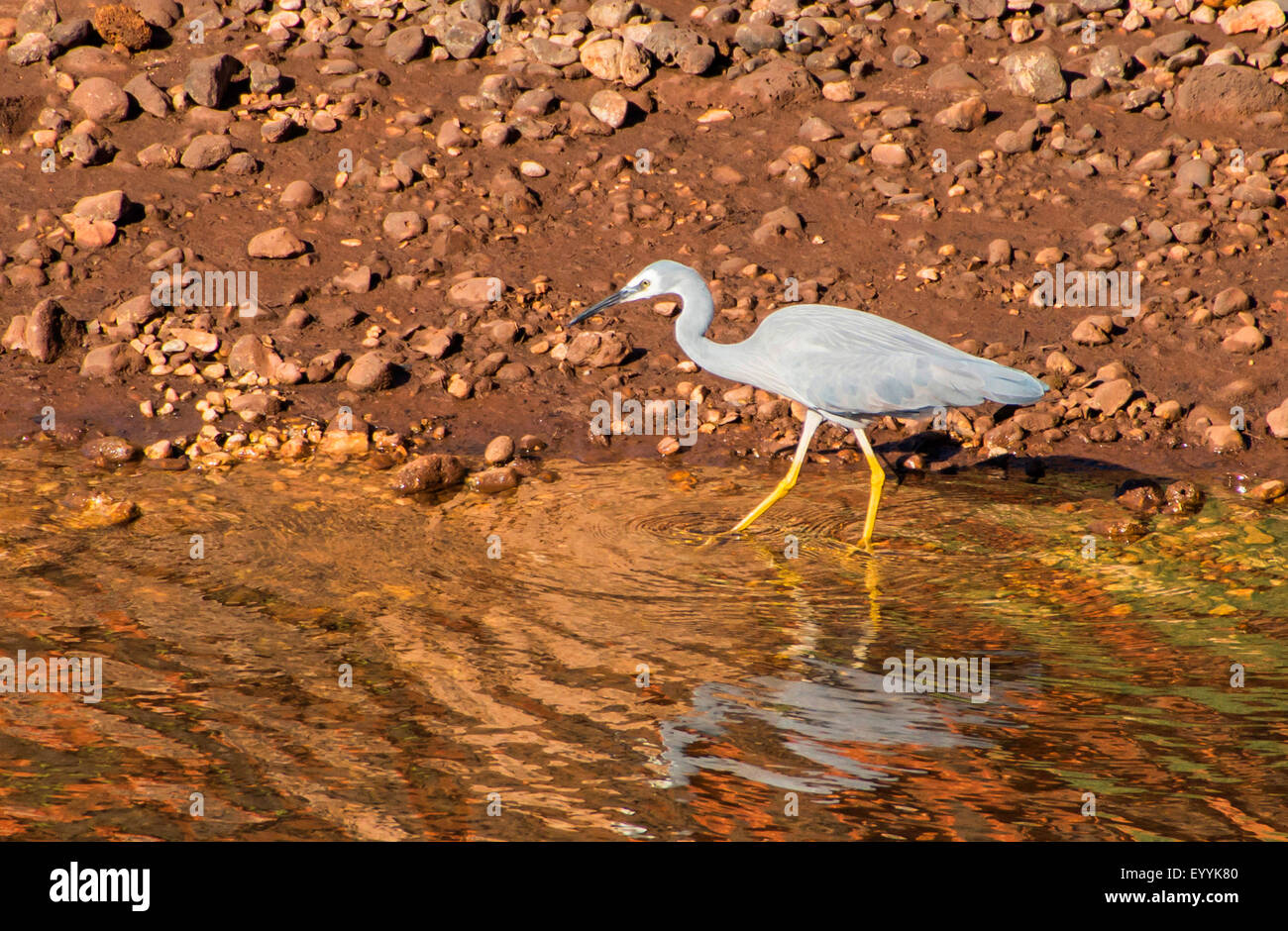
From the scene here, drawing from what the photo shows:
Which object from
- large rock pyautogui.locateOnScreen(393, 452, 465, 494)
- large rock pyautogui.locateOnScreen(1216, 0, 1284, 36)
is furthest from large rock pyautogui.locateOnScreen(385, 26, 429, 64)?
large rock pyautogui.locateOnScreen(1216, 0, 1284, 36)

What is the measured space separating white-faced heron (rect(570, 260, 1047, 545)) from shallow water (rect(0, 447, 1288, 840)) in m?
0.70

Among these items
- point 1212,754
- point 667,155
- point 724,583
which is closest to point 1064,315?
point 667,155

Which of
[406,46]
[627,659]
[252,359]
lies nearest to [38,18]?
[406,46]

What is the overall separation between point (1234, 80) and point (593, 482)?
6701 mm

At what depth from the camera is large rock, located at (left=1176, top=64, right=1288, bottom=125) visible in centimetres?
1053

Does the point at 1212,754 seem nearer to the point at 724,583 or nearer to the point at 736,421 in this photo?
the point at 724,583

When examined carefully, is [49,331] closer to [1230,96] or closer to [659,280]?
[659,280]

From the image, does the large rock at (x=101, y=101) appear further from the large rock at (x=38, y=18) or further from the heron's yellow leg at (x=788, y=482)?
the heron's yellow leg at (x=788, y=482)

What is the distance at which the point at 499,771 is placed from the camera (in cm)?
473

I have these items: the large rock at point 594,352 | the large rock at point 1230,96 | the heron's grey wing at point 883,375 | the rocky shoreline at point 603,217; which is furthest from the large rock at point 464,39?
the large rock at point 1230,96

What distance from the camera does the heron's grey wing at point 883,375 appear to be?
22.4 feet

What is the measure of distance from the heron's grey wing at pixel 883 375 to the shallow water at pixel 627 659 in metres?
0.74

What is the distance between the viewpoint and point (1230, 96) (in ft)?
34.6

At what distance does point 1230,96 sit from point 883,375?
5.70m
